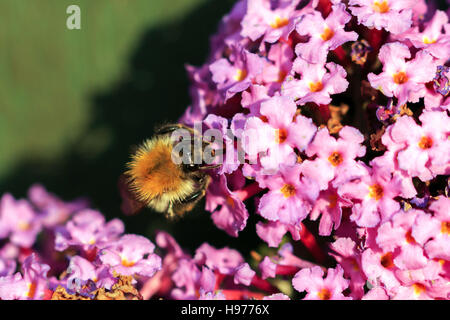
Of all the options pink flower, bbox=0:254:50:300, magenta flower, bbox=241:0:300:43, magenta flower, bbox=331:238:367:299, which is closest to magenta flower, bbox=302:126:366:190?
magenta flower, bbox=331:238:367:299

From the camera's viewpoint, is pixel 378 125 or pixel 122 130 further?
pixel 122 130

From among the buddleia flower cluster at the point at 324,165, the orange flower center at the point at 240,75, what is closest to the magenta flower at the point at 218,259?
the buddleia flower cluster at the point at 324,165

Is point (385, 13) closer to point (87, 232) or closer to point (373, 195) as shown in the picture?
point (373, 195)

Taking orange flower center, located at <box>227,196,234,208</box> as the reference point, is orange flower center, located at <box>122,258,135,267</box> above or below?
below

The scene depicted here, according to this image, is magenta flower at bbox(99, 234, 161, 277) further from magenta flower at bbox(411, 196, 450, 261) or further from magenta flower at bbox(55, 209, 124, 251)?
magenta flower at bbox(411, 196, 450, 261)

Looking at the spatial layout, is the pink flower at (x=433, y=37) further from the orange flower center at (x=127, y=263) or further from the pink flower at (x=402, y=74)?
the orange flower center at (x=127, y=263)
